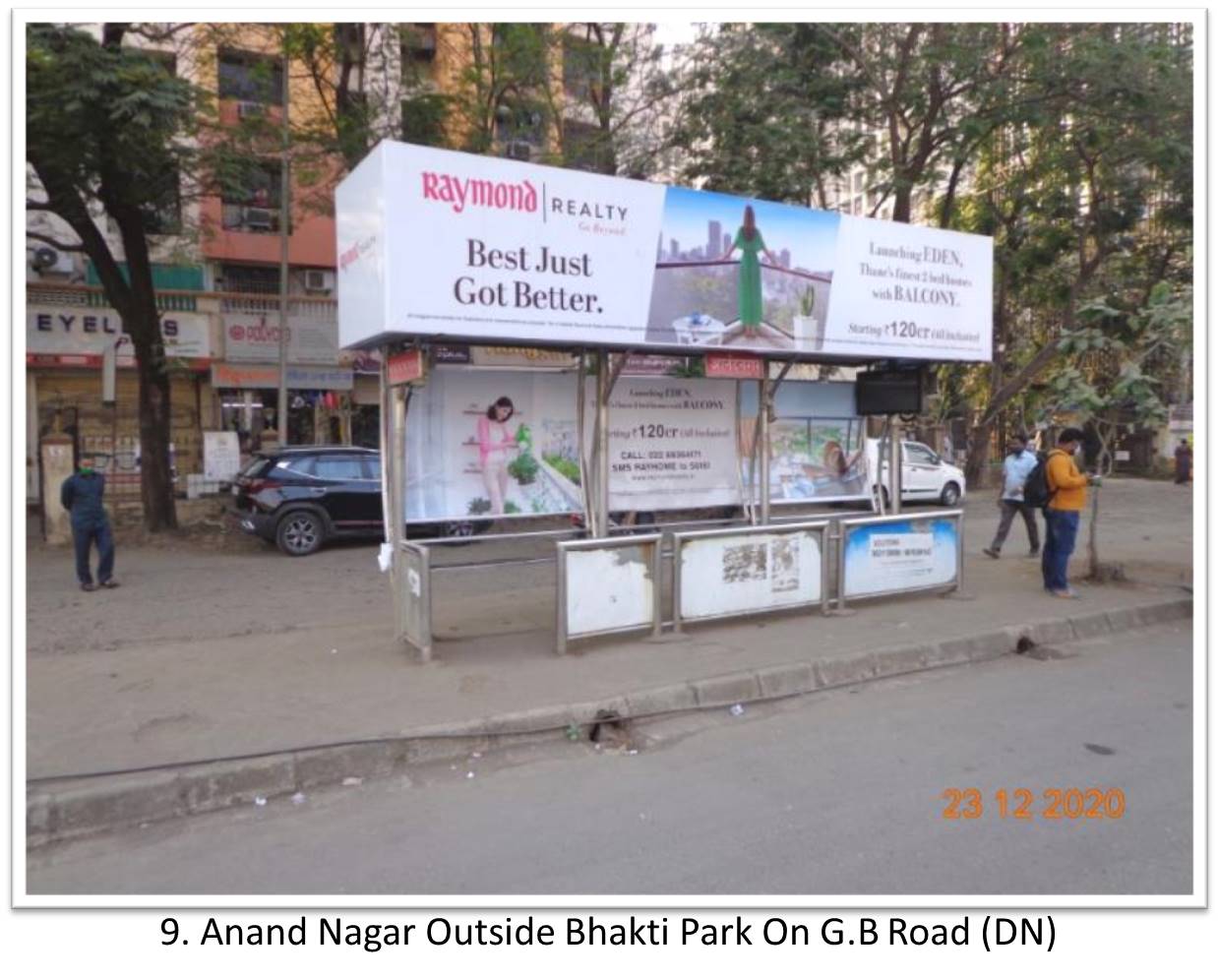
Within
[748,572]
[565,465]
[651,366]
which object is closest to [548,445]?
[565,465]

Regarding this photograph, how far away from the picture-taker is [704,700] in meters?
6.25

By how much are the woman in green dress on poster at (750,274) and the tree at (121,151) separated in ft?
27.3

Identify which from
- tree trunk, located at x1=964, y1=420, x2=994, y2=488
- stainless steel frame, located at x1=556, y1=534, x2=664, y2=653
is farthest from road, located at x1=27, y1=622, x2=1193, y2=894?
tree trunk, located at x1=964, y1=420, x2=994, y2=488

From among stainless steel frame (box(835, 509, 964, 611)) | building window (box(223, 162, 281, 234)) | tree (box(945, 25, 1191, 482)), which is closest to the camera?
stainless steel frame (box(835, 509, 964, 611))

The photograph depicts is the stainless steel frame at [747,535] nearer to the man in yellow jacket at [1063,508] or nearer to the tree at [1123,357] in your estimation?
the man in yellow jacket at [1063,508]

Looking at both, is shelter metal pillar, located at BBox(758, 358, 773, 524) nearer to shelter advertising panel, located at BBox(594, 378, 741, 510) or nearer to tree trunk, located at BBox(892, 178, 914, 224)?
shelter advertising panel, located at BBox(594, 378, 741, 510)

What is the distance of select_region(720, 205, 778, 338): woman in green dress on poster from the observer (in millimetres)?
7648

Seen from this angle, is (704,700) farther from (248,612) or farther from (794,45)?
(794,45)

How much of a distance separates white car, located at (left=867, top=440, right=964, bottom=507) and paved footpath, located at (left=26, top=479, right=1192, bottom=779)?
8321 millimetres

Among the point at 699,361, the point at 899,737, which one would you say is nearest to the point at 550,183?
the point at 699,361

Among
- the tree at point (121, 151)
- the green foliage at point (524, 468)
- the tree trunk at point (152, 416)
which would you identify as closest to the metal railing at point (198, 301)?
the tree trunk at point (152, 416)

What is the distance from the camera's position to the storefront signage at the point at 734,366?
7.81m
